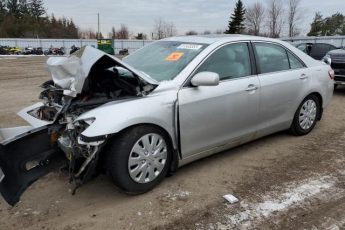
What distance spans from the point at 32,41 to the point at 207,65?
58713mm

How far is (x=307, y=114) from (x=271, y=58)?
1212 millimetres

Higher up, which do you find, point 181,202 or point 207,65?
point 207,65

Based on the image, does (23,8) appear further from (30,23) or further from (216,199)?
(216,199)

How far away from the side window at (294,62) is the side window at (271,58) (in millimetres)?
87

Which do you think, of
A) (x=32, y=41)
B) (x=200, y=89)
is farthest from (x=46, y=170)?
(x=32, y=41)

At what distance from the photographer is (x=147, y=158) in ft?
11.5

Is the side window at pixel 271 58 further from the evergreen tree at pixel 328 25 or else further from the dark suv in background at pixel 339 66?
the evergreen tree at pixel 328 25

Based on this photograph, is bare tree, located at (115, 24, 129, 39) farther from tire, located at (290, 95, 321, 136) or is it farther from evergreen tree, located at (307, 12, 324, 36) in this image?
tire, located at (290, 95, 321, 136)

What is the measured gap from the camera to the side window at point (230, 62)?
4.11 m

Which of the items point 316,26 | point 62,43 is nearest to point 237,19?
point 316,26

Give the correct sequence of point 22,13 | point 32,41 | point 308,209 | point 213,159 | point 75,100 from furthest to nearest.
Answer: point 22,13 < point 32,41 < point 213,159 < point 75,100 < point 308,209

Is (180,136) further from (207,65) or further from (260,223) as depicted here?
(260,223)

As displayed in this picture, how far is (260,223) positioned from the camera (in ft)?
10.3

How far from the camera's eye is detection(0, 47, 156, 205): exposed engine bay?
3.24 meters
